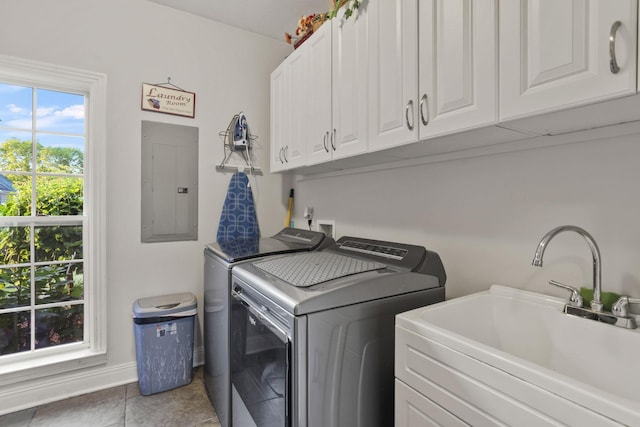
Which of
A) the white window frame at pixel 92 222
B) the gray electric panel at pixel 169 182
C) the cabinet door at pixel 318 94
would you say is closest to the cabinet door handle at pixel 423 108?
the cabinet door at pixel 318 94

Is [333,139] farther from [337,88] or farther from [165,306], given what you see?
[165,306]

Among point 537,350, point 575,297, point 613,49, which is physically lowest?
point 537,350

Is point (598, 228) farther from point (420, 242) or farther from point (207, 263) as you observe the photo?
point (207, 263)

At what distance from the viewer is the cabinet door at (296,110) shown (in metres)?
1.97

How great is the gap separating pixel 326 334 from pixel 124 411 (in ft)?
5.50

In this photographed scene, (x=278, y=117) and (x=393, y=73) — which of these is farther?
(x=278, y=117)

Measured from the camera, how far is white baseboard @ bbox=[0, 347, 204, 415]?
1.88 meters

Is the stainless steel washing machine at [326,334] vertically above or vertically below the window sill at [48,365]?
above

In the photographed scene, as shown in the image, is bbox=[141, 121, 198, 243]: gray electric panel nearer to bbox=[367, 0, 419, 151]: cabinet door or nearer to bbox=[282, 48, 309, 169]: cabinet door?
bbox=[282, 48, 309, 169]: cabinet door

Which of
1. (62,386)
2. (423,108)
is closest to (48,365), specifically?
(62,386)

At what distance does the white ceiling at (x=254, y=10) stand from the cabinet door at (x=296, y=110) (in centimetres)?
49

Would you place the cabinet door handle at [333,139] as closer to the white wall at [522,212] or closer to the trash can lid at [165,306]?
the white wall at [522,212]

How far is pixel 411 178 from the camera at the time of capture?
171cm

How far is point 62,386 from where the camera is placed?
6.59 ft
